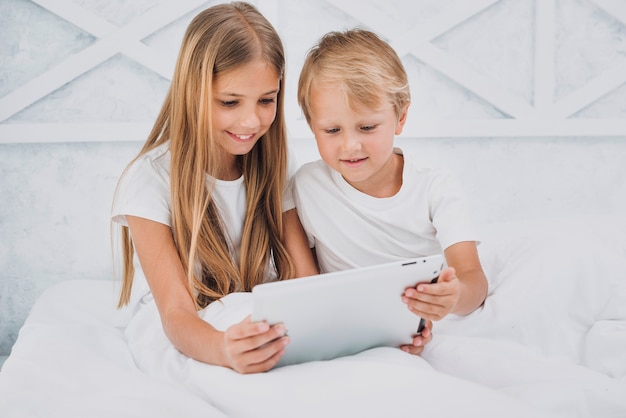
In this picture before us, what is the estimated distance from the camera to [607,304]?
1.25 m

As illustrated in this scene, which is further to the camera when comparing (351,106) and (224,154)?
(224,154)

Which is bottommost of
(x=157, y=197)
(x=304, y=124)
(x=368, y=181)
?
(x=157, y=197)

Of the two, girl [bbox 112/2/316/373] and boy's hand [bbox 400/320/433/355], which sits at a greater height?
girl [bbox 112/2/316/373]

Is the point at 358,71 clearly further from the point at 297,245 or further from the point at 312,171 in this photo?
the point at 297,245

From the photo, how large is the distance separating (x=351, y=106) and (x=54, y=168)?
1097 millimetres

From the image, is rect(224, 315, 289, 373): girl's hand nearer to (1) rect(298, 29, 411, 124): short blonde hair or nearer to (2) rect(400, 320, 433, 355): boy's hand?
(2) rect(400, 320, 433, 355): boy's hand

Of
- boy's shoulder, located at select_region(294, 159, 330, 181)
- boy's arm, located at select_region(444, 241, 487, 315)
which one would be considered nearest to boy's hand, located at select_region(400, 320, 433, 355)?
boy's arm, located at select_region(444, 241, 487, 315)

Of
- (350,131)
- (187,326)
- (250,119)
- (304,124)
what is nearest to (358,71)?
(350,131)

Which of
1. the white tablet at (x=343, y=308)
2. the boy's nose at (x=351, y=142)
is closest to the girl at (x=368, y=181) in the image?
the boy's nose at (x=351, y=142)

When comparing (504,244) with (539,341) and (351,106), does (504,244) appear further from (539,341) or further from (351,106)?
(351,106)

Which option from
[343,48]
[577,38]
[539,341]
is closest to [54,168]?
[343,48]

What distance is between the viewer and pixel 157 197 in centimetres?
127

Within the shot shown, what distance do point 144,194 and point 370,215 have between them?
44 centimetres

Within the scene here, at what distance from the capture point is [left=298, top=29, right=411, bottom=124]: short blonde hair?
4.08ft
